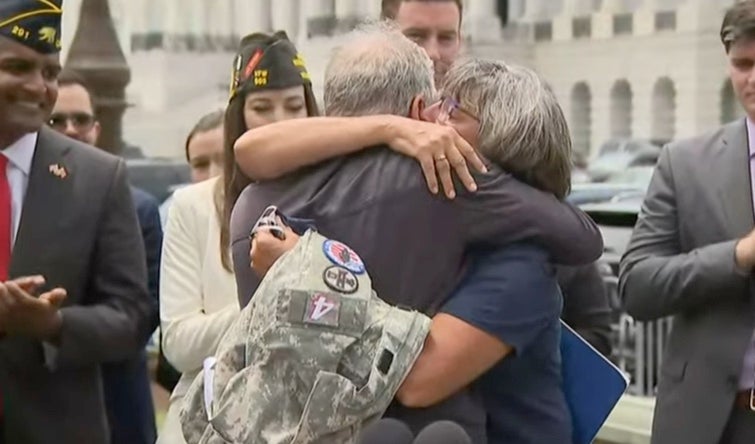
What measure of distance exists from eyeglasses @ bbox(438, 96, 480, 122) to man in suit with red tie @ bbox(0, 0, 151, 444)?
0.83 metres

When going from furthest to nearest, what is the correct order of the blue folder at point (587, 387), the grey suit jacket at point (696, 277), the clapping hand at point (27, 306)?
1. the grey suit jacket at point (696, 277)
2. the clapping hand at point (27, 306)
3. the blue folder at point (587, 387)

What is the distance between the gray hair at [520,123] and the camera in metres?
2.33

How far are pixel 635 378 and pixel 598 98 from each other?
116 ft

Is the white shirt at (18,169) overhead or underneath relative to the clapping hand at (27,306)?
overhead

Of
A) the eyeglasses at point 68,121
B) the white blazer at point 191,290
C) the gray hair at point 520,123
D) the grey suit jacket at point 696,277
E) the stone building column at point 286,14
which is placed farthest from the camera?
the stone building column at point 286,14

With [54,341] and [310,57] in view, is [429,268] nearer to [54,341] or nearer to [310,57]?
[54,341]

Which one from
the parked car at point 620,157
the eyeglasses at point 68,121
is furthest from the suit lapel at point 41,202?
the parked car at point 620,157

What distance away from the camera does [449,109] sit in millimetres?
2416

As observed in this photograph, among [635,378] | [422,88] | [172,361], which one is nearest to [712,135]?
[422,88]

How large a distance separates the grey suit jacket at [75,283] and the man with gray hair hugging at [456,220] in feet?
1.88

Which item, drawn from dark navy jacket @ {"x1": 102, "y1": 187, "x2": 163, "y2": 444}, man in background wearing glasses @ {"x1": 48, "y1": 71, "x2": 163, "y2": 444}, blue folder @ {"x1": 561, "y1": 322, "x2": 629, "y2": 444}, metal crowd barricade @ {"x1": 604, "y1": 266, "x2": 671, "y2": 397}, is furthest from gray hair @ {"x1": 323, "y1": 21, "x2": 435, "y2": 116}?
metal crowd barricade @ {"x1": 604, "y1": 266, "x2": 671, "y2": 397}

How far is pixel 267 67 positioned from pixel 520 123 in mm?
1192

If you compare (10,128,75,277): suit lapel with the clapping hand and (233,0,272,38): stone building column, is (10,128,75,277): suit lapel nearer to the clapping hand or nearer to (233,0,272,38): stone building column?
the clapping hand

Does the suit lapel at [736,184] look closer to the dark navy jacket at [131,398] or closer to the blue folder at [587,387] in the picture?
the blue folder at [587,387]
